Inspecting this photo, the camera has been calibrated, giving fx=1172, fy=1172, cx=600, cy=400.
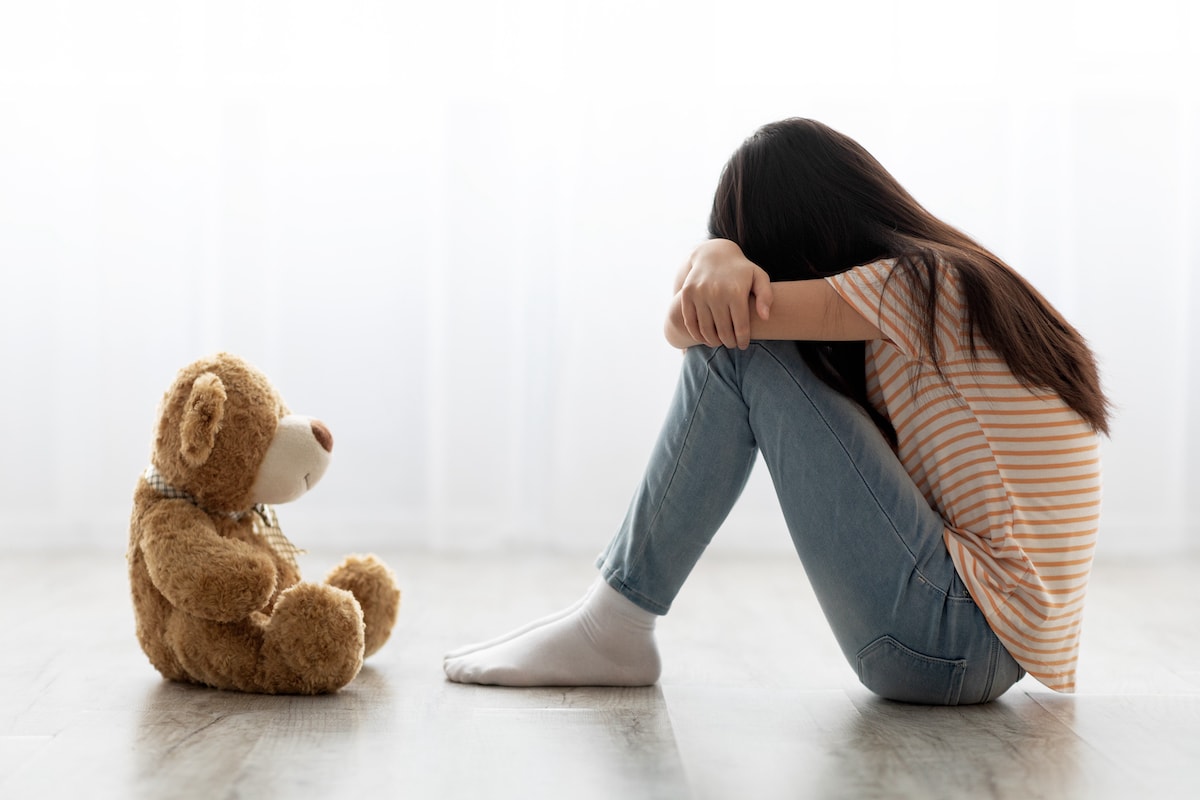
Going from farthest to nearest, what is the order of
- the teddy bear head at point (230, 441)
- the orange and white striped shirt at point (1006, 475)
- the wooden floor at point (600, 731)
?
1. the teddy bear head at point (230, 441)
2. the orange and white striped shirt at point (1006, 475)
3. the wooden floor at point (600, 731)

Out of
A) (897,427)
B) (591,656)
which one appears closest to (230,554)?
(591,656)

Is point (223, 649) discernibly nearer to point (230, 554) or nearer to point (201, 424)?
point (230, 554)

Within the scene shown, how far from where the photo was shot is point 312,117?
2.44 m

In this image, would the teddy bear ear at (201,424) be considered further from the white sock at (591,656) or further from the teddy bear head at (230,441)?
the white sock at (591,656)

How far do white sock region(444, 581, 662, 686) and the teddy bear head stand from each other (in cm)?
27

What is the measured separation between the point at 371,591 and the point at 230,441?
0.23 m

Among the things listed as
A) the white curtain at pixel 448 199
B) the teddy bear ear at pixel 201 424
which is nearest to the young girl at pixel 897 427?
the teddy bear ear at pixel 201 424

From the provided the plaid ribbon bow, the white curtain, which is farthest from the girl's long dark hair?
the white curtain

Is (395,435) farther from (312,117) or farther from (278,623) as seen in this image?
(278,623)

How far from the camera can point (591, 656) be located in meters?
1.21

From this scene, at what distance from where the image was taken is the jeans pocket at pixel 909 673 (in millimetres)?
1084

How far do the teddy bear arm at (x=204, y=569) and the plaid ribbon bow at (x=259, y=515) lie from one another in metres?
0.03

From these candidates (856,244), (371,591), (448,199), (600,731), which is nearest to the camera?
(600,731)

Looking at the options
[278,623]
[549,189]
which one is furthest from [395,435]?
[278,623]
